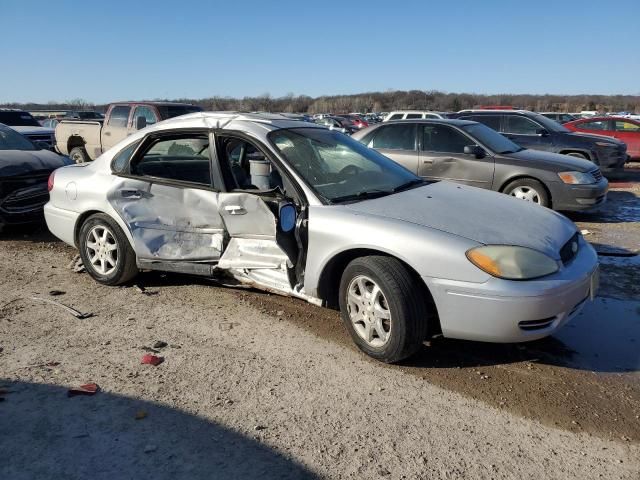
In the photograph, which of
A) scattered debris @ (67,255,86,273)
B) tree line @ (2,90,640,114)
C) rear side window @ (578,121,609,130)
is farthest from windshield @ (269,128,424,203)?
tree line @ (2,90,640,114)

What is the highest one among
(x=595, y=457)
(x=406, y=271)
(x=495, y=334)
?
(x=406, y=271)

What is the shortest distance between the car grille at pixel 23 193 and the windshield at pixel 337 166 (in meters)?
4.37

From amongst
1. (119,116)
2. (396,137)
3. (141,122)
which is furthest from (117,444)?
(119,116)

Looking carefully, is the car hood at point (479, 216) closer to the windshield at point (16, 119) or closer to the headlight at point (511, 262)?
the headlight at point (511, 262)

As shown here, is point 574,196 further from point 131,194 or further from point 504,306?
point 131,194

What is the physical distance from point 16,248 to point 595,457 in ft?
21.4

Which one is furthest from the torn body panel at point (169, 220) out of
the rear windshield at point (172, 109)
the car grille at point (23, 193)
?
the rear windshield at point (172, 109)

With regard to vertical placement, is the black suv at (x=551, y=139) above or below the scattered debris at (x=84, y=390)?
above

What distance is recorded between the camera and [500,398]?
325 centimetres

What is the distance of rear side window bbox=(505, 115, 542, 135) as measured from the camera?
12023 millimetres

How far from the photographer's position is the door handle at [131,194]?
192 inches

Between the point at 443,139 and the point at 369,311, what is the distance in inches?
224

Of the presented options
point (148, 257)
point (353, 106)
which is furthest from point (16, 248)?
point (353, 106)

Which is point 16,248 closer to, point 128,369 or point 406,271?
point 128,369
